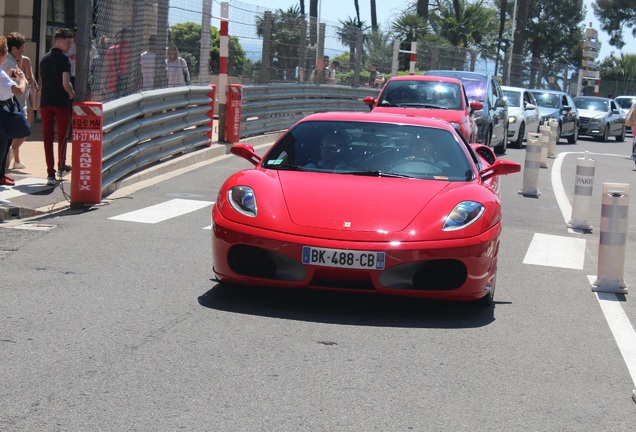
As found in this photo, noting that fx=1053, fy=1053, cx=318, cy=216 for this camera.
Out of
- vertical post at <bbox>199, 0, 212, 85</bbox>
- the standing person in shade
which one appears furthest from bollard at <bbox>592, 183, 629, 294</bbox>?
vertical post at <bbox>199, 0, 212, 85</bbox>

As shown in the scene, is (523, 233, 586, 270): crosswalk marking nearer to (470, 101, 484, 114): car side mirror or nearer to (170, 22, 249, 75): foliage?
(470, 101, 484, 114): car side mirror

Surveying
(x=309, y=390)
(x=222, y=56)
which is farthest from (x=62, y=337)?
(x=222, y=56)

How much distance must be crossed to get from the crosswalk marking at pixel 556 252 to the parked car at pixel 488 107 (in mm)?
10344

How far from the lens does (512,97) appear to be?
27656 mm

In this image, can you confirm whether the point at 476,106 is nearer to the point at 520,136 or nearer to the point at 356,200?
the point at 520,136

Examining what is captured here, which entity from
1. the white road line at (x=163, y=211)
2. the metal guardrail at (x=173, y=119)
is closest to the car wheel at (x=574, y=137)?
the metal guardrail at (x=173, y=119)

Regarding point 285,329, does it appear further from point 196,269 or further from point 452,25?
point 452,25

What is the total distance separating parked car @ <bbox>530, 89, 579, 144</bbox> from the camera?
31.1 metres

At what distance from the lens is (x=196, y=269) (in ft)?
26.4

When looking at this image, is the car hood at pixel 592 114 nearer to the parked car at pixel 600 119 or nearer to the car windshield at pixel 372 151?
the parked car at pixel 600 119

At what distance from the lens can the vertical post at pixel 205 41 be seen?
18094 millimetres

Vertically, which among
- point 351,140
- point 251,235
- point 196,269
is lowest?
point 196,269

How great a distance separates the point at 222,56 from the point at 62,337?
44.2 feet

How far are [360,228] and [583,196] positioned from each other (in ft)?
19.6
